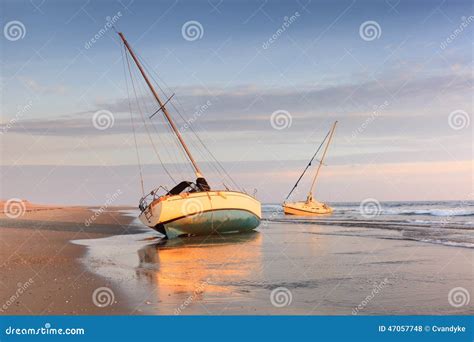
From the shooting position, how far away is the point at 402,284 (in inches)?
466

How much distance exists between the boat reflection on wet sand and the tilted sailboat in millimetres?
1409

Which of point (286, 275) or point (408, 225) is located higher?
point (408, 225)

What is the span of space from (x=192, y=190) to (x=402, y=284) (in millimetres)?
15007

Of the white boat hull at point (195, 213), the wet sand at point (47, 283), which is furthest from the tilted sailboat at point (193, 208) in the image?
the wet sand at point (47, 283)

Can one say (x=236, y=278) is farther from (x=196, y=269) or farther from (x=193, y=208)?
(x=193, y=208)

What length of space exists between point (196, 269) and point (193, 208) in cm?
1026

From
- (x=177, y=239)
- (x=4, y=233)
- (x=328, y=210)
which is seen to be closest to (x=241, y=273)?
(x=177, y=239)

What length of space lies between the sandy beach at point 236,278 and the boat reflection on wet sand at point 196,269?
26 mm

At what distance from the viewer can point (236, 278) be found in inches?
498

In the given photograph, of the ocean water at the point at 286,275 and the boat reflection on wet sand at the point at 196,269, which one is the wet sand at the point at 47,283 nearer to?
the ocean water at the point at 286,275

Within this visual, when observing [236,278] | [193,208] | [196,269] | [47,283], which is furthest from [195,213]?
[47,283]

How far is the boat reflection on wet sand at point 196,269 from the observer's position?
10.2 meters

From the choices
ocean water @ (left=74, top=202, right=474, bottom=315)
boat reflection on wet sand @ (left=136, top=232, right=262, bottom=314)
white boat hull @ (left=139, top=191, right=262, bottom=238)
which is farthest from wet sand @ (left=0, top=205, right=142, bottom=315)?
white boat hull @ (left=139, top=191, right=262, bottom=238)

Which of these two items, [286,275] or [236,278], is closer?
[236,278]
